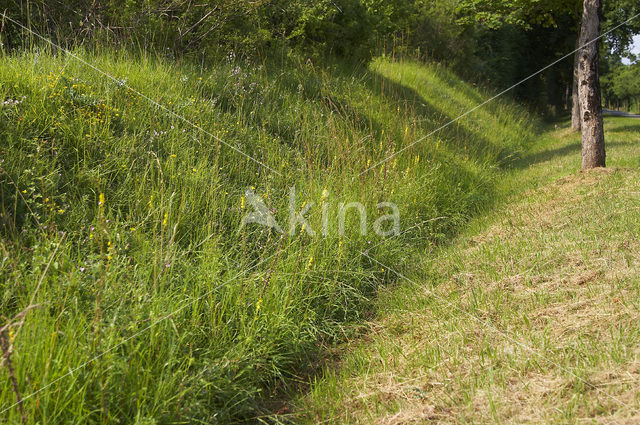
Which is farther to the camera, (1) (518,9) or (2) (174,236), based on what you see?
(1) (518,9)

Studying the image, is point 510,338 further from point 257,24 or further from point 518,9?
point 518,9

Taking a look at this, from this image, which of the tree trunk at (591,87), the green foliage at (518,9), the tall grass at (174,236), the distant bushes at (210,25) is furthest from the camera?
the green foliage at (518,9)

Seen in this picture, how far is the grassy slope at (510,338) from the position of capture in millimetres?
2273

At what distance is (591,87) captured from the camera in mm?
6883

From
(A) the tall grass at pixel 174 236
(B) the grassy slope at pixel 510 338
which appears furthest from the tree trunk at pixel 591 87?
(B) the grassy slope at pixel 510 338

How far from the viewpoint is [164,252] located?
3234 millimetres

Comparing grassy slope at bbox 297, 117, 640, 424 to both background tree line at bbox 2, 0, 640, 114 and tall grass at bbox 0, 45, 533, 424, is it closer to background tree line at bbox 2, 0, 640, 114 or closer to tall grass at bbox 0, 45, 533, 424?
tall grass at bbox 0, 45, 533, 424

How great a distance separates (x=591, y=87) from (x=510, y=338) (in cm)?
550

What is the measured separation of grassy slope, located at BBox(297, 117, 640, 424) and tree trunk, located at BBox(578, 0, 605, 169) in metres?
2.60

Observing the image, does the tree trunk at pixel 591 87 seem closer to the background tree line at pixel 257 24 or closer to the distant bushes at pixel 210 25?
the background tree line at pixel 257 24

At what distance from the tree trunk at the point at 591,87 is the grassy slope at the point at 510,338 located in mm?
2600

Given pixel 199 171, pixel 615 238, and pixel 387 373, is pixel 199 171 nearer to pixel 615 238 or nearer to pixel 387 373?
pixel 387 373

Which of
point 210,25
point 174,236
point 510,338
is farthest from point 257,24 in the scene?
point 510,338

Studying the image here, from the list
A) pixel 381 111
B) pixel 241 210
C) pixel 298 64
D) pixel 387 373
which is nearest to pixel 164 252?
pixel 241 210
